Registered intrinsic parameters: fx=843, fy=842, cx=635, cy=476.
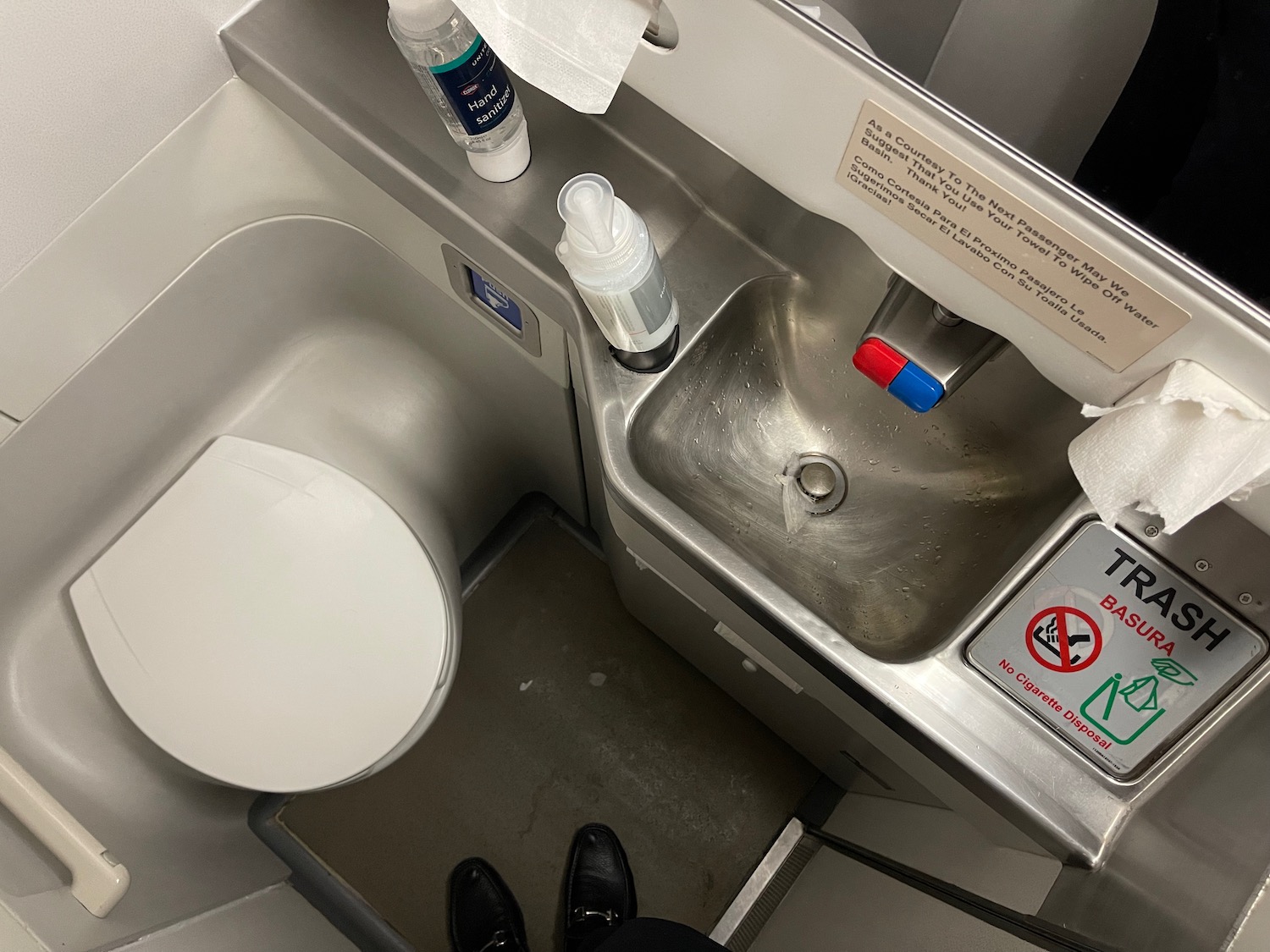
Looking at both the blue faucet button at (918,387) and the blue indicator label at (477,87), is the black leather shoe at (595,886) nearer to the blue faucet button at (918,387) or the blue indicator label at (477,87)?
the blue faucet button at (918,387)

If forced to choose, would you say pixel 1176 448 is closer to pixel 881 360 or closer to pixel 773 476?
pixel 881 360

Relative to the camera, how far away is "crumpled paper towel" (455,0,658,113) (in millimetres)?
527

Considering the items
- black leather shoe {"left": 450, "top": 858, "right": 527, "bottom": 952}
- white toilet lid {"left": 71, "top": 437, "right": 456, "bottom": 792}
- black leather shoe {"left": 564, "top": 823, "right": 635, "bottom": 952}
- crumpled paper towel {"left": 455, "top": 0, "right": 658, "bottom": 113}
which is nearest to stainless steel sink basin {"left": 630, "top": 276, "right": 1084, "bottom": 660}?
crumpled paper towel {"left": 455, "top": 0, "right": 658, "bottom": 113}

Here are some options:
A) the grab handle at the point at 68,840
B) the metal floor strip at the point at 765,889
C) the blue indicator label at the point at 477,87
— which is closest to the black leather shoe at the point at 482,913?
the metal floor strip at the point at 765,889

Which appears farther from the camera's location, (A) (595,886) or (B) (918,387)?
(A) (595,886)

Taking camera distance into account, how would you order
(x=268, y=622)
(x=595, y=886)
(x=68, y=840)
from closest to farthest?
(x=68, y=840)
(x=268, y=622)
(x=595, y=886)

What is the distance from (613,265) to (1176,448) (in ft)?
1.22

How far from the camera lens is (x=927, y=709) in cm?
62

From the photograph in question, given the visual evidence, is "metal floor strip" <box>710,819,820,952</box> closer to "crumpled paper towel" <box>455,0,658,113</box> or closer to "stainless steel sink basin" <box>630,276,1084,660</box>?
"stainless steel sink basin" <box>630,276,1084,660</box>

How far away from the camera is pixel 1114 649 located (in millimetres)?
604

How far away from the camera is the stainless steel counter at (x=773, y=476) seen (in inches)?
21.6

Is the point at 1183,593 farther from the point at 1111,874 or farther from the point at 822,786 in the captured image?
the point at 822,786

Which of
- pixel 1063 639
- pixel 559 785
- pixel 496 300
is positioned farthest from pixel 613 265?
pixel 559 785

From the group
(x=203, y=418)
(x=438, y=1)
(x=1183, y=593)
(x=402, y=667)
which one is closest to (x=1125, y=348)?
(x=1183, y=593)
